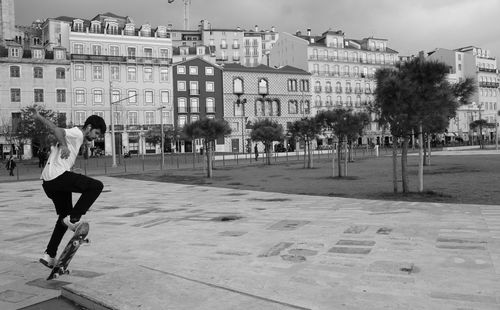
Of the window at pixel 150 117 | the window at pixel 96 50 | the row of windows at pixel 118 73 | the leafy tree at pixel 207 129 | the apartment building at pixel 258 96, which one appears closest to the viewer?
the leafy tree at pixel 207 129

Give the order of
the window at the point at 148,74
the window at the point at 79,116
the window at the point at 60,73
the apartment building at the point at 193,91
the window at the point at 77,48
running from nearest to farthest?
the window at the point at 60,73
the window at the point at 79,116
the window at the point at 77,48
the window at the point at 148,74
the apartment building at the point at 193,91

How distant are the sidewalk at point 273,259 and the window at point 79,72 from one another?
59.9 meters

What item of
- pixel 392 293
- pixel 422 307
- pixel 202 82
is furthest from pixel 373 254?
pixel 202 82

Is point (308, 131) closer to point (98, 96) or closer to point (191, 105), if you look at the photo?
point (191, 105)

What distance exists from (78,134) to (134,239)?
313 centimetres

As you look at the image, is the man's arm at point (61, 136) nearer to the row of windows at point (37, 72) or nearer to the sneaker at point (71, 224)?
the sneaker at point (71, 224)

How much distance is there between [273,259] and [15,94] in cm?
6609

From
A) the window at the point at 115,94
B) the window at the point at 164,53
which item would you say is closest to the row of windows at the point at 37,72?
the window at the point at 115,94

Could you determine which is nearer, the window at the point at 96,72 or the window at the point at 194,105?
the window at the point at 96,72

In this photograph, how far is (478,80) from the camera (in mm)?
105750

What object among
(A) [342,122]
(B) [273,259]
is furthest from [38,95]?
(B) [273,259]

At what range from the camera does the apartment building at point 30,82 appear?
62.8 metres

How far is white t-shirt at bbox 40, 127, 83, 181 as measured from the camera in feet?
17.7

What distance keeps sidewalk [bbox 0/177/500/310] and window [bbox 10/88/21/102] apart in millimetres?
58503
